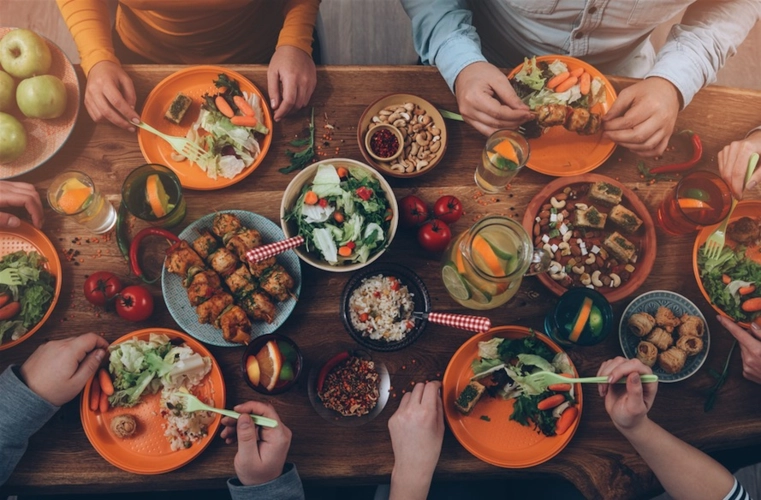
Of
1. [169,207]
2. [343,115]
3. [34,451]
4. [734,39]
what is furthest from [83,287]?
[734,39]

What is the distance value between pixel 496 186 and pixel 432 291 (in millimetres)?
483

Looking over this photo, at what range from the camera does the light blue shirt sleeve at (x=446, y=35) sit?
1.82 metres

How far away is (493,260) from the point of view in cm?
155

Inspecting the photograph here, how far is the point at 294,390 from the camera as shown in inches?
65.7

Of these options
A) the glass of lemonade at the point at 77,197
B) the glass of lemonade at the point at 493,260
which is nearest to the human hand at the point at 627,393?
the glass of lemonade at the point at 493,260

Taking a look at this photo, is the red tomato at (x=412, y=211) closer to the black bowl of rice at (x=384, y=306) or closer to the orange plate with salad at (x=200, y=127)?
the black bowl of rice at (x=384, y=306)

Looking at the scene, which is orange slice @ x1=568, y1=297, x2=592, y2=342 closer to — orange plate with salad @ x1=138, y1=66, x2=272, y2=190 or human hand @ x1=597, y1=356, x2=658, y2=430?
human hand @ x1=597, y1=356, x2=658, y2=430

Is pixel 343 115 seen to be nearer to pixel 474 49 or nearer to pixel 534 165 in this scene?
pixel 474 49

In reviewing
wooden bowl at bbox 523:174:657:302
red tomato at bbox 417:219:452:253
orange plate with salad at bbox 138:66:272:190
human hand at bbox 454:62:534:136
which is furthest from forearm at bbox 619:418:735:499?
orange plate with salad at bbox 138:66:272:190

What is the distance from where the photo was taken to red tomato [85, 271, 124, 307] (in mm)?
1641

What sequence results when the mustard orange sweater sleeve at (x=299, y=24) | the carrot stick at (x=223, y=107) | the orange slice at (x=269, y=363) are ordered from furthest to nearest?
the mustard orange sweater sleeve at (x=299, y=24)
the carrot stick at (x=223, y=107)
the orange slice at (x=269, y=363)

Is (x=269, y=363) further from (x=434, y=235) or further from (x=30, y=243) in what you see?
(x=30, y=243)

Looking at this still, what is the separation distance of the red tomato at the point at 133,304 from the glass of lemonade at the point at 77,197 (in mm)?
300

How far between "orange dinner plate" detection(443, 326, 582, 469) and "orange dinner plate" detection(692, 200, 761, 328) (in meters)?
0.63
